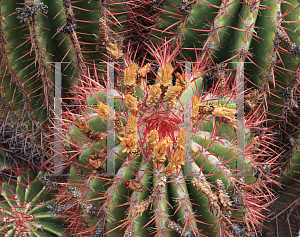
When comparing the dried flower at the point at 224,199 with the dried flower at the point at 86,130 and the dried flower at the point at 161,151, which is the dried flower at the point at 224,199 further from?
the dried flower at the point at 86,130

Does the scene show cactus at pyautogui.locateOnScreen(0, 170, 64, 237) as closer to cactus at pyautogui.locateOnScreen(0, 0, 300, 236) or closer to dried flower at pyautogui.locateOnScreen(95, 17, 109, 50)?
cactus at pyautogui.locateOnScreen(0, 0, 300, 236)

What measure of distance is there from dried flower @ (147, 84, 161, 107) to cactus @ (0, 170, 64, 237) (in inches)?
28.1

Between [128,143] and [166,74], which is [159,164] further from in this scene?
[166,74]

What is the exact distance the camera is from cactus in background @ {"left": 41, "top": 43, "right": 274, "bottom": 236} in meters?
0.90

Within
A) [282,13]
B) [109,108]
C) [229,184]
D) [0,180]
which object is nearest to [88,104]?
[109,108]

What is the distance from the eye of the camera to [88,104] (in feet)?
3.82

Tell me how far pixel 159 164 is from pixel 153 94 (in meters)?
0.24

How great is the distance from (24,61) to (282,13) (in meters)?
1.11

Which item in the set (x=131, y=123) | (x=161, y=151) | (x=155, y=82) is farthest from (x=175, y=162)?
(x=155, y=82)

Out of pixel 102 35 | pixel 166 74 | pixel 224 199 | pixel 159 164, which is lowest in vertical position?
pixel 224 199

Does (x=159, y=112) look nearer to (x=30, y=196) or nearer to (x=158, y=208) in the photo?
(x=158, y=208)

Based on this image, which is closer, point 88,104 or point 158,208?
point 158,208

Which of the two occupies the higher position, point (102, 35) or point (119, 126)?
point (102, 35)

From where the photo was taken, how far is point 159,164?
3.00 ft
